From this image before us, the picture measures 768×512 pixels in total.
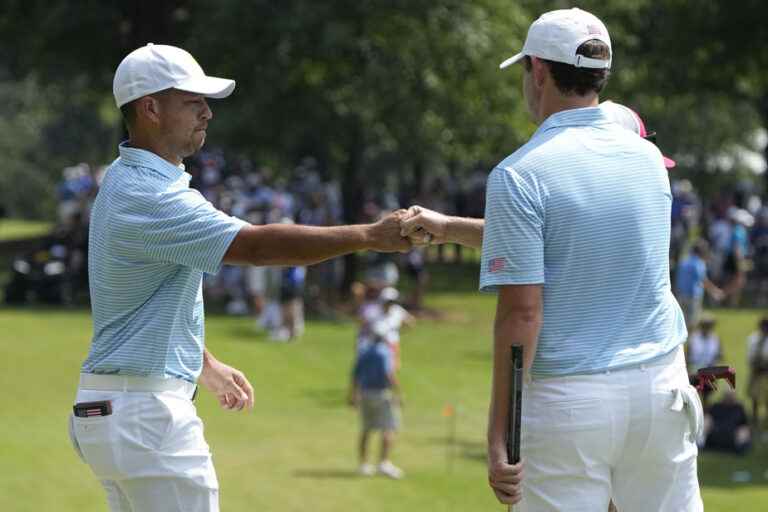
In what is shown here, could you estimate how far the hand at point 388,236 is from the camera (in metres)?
4.95

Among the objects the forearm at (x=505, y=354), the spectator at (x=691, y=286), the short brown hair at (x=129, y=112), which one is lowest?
the spectator at (x=691, y=286)

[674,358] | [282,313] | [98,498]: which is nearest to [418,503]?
[98,498]

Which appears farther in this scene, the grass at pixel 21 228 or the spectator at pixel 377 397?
the grass at pixel 21 228

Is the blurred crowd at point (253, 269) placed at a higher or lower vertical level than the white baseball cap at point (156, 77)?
lower

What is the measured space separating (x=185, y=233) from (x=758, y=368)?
15.8 meters

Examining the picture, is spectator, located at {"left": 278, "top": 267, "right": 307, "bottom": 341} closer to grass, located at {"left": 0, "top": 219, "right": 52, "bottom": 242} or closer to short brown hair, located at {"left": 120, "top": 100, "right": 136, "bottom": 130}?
short brown hair, located at {"left": 120, "top": 100, "right": 136, "bottom": 130}

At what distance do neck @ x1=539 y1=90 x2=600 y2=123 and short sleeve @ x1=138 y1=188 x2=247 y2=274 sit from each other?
1072 millimetres

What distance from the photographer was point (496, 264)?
14.1 ft

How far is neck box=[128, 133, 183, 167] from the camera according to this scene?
16.2ft

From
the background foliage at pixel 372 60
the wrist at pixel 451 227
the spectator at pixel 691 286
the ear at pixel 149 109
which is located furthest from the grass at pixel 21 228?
the ear at pixel 149 109

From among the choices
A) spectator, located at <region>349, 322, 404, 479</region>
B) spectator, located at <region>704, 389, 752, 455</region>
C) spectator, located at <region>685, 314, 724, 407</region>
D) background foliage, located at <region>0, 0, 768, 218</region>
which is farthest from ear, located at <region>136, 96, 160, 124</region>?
background foliage, located at <region>0, 0, 768, 218</region>

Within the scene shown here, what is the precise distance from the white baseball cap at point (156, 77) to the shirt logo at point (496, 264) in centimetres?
119

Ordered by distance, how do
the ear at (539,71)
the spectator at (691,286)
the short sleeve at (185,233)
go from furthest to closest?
the spectator at (691,286) → the short sleeve at (185,233) → the ear at (539,71)

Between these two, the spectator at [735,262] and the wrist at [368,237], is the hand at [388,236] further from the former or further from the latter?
the spectator at [735,262]
